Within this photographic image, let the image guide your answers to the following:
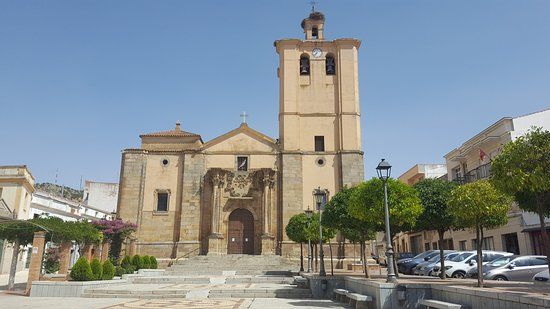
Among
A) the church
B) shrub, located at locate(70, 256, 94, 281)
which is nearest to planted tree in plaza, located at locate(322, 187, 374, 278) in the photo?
shrub, located at locate(70, 256, 94, 281)

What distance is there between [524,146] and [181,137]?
2638 centimetres

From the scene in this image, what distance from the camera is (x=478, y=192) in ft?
34.9

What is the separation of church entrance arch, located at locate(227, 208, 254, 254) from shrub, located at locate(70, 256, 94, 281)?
1433cm

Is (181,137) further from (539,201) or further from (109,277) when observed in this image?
(539,201)

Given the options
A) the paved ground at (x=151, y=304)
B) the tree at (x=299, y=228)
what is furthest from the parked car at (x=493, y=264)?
the tree at (x=299, y=228)

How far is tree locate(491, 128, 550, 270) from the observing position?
8.29 m

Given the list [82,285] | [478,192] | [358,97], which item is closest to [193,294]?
[82,285]

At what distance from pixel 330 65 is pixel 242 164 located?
9841 mm

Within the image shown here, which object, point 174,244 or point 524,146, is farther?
point 174,244

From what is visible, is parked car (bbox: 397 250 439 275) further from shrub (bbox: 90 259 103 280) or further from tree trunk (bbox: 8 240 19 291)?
tree trunk (bbox: 8 240 19 291)

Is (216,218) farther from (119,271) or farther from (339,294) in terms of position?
(339,294)

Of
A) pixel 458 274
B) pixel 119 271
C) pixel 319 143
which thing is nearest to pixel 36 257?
pixel 119 271

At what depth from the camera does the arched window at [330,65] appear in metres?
32.5

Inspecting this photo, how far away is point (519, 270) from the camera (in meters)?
16.3
